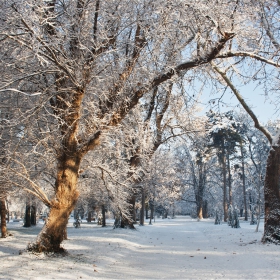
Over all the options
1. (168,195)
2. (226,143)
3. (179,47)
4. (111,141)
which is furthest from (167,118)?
(168,195)

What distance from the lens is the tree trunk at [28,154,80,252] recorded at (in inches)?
337

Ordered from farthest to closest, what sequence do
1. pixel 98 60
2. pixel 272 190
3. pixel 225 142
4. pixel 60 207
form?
pixel 225 142
pixel 272 190
pixel 60 207
pixel 98 60

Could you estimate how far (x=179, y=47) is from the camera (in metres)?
8.65

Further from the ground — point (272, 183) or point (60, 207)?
point (272, 183)

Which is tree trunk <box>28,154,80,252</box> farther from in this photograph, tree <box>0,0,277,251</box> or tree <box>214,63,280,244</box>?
tree <box>214,63,280,244</box>

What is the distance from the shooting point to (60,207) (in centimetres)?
878

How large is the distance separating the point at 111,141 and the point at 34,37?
228 inches

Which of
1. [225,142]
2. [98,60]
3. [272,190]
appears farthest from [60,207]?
[225,142]

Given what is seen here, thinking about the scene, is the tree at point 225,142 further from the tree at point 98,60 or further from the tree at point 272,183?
the tree at point 98,60

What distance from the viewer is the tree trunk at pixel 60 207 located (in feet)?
28.1

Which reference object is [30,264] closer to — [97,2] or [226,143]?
[97,2]

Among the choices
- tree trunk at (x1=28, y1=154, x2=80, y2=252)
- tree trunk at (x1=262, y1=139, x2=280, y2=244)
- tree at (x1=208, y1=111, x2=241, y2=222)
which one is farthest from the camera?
tree at (x1=208, y1=111, x2=241, y2=222)

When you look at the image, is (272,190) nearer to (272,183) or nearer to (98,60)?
(272,183)

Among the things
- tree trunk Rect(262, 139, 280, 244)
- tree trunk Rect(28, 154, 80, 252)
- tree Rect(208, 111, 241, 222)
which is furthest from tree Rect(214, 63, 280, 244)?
tree Rect(208, 111, 241, 222)
